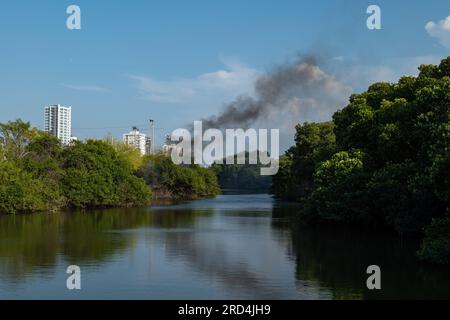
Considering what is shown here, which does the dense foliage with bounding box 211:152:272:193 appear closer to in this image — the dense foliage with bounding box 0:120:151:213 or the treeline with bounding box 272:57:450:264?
the dense foliage with bounding box 0:120:151:213

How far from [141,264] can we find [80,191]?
32976mm

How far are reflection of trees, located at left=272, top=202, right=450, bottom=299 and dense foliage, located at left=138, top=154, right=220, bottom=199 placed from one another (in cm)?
5061

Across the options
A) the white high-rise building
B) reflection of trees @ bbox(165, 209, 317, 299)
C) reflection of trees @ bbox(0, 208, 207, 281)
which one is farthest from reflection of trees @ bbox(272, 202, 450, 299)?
the white high-rise building

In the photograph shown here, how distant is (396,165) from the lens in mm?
27953

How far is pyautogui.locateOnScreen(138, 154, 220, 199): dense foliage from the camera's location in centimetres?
8119

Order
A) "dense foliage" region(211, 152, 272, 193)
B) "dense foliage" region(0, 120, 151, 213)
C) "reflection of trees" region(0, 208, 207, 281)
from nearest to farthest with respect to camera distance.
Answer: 1. "reflection of trees" region(0, 208, 207, 281)
2. "dense foliage" region(0, 120, 151, 213)
3. "dense foliage" region(211, 152, 272, 193)

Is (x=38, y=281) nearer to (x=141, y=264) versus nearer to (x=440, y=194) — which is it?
(x=141, y=264)

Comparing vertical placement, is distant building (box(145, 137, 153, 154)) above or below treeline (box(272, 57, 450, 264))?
above

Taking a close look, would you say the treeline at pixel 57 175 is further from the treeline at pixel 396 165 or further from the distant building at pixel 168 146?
the distant building at pixel 168 146

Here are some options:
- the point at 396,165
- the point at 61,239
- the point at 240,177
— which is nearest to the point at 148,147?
the point at 240,177

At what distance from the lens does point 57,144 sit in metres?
56.3

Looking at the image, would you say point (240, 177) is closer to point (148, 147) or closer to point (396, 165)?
point (148, 147)
